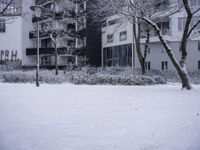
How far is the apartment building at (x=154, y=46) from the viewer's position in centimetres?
3822

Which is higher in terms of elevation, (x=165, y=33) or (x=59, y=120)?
(x=165, y=33)

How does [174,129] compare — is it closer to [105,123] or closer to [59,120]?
[105,123]

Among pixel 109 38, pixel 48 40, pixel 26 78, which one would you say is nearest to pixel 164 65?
pixel 109 38

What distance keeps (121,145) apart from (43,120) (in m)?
2.45

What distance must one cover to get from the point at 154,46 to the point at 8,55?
22254 mm

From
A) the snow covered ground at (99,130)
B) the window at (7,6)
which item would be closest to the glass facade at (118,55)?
the window at (7,6)

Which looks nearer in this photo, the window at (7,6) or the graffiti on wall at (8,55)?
the window at (7,6)

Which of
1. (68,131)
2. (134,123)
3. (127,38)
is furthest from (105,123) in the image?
(127,38)

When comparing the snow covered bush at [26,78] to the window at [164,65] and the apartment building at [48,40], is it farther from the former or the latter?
the window at [164,65]

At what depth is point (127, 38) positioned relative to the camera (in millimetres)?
42156

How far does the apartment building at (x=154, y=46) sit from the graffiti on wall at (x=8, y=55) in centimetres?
1365

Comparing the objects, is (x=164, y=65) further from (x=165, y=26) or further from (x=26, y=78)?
(x=26, y=78)

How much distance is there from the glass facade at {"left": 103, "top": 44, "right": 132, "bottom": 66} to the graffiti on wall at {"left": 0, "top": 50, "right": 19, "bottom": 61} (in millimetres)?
13805

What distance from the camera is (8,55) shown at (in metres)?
48.9
